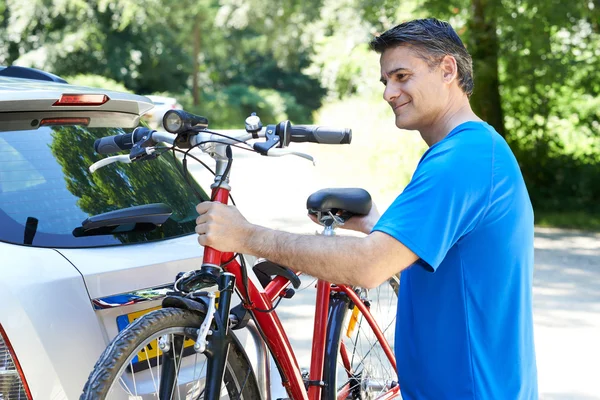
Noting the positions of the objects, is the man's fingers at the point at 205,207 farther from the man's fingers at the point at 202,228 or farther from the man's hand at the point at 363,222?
the man's hand at the point at 363,222

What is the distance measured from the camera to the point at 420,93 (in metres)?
2.33

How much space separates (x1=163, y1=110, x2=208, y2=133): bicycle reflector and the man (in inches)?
10.1

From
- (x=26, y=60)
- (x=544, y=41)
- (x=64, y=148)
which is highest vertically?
(x=26, y=60)

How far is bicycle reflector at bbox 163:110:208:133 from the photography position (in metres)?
2.41

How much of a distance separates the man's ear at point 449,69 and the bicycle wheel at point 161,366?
3.31 feet

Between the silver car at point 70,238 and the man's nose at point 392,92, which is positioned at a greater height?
the man's nose at point 392,92

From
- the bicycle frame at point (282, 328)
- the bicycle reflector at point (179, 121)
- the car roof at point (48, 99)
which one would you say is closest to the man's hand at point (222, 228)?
the bicycle frame at point (282, 328)

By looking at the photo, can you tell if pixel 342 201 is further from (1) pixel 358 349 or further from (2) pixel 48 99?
(2) pixel 48 99

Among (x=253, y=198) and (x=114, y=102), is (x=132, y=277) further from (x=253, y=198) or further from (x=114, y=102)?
(x=253, y=198)

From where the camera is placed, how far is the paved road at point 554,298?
5504 mm

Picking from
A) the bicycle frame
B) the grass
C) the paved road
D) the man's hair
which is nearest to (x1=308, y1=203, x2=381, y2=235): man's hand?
the bicycle frame

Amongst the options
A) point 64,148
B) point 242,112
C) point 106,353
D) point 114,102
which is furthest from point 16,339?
point 242,112

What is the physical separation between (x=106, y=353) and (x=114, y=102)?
4.07 ft

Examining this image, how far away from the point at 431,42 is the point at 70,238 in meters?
1.32
